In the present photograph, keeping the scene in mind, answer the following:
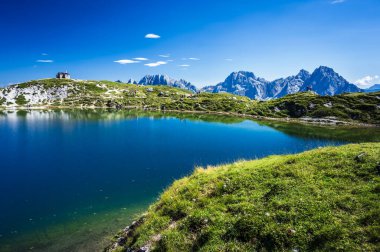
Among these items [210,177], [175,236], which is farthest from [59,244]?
[210,177]

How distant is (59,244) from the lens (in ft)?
78.7

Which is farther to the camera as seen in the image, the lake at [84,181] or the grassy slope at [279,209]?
the lake at [84,181]

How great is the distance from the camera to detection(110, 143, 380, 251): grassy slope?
14.0m

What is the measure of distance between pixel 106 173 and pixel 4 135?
71.9 meters

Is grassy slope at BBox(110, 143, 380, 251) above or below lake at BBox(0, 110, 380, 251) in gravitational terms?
above

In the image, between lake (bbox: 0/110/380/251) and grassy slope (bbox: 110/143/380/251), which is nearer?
grassy slope (bbox: 110/143/380/251)

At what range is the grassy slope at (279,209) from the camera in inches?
552

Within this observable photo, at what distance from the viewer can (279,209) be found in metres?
16.6

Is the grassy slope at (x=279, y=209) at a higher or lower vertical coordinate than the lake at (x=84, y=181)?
higher

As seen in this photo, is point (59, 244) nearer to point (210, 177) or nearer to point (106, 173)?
point (210, 177)

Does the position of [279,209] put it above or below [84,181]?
above

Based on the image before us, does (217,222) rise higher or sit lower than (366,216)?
lower

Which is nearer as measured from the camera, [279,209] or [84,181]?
[279,209]

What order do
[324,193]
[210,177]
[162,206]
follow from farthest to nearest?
[210,177] < [162,206] < [324,193]
